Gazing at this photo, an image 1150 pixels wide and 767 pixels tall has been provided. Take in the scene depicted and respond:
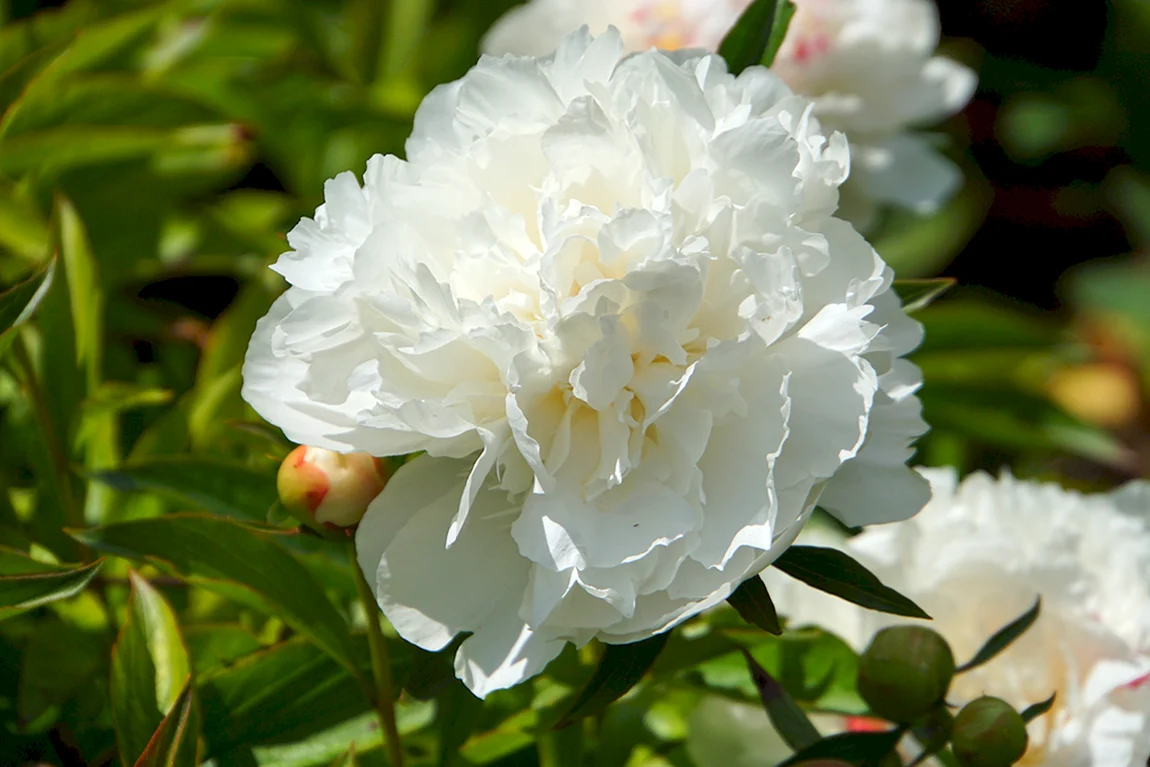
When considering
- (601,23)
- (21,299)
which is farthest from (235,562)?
(601,23)

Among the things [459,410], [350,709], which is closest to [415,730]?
[350,709]

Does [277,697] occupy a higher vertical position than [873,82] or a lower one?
→ lower

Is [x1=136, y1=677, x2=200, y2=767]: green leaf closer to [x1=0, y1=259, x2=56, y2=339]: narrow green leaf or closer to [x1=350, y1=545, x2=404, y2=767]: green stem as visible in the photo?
[x1=350, y1=545, x2=404, y2=767]: green stem

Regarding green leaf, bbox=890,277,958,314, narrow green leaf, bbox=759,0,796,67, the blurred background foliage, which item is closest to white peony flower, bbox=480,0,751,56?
the blurred background foliage

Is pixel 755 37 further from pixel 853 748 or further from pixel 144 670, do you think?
pixel 144 670

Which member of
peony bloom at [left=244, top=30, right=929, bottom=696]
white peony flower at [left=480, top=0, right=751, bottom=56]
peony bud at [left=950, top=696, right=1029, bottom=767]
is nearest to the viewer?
peony bloom at [left=244, top=30, right=929, bottom=696]

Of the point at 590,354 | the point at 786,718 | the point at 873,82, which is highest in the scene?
the point at 590,354
